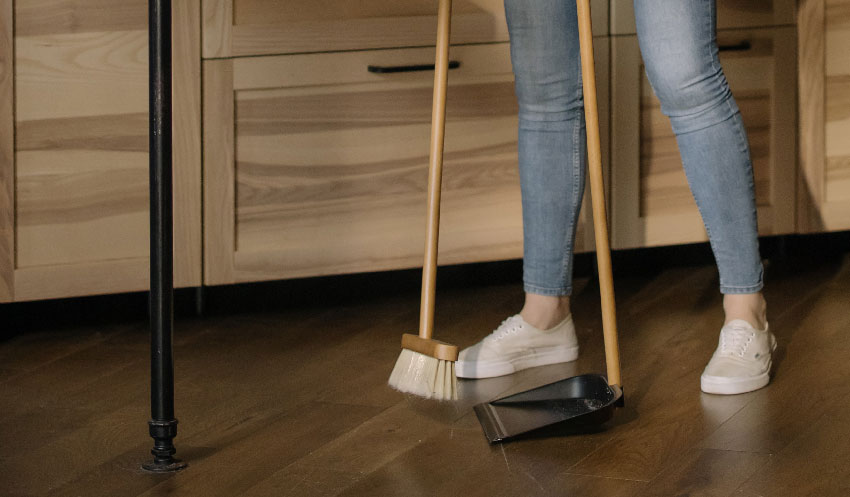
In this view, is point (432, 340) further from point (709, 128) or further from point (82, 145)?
point (82, 145)

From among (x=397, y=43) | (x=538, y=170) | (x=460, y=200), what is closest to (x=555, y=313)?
(x=538, y=170)

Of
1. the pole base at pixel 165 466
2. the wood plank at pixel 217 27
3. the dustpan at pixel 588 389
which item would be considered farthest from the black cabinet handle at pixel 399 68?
the pole base at pixel 165 466

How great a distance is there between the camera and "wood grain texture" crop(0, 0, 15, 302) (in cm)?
176

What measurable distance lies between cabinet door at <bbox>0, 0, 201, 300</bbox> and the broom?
0.63 m

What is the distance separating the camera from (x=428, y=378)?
1.36m

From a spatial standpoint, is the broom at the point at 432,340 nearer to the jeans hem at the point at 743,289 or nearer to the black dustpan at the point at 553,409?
the black dustpan at the point at 553,409

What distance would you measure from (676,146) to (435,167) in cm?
94

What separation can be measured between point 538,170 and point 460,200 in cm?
50

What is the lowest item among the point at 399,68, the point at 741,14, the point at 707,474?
the point at 707,474

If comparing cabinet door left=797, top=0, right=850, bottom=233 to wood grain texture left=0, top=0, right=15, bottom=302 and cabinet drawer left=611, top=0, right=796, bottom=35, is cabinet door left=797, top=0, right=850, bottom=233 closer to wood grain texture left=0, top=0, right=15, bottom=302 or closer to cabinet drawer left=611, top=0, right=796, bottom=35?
cabinet drawer left=611, top=0, right=796, bottom=35

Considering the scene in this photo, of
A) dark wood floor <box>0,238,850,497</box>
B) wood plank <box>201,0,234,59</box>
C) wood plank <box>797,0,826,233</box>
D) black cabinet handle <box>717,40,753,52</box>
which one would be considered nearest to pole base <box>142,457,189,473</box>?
dark wood floor <box>0,238,850,497</box>

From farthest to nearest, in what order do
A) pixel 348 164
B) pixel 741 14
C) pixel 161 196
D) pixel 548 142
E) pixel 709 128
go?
pixel 741 14 → pixel 348 164 → pixel 548 142 → pixel 709 128 → pixel 161 196

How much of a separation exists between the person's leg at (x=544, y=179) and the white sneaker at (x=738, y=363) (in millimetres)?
249

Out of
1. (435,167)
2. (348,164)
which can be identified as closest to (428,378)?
(435,167)
